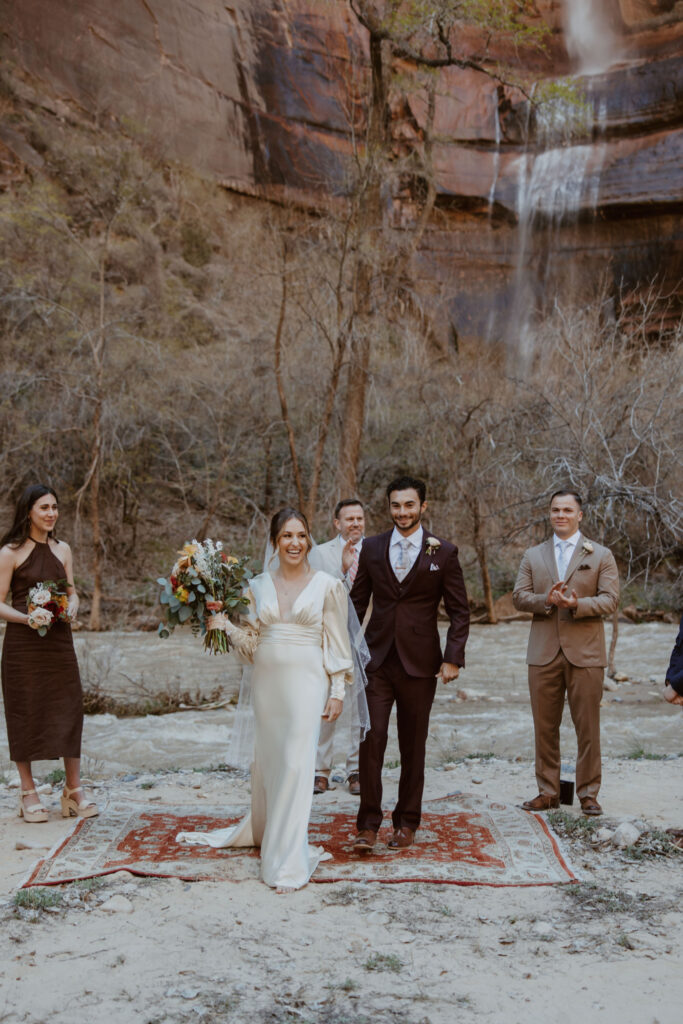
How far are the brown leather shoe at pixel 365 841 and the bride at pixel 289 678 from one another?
0.20 m

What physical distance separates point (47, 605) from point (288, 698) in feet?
6.21

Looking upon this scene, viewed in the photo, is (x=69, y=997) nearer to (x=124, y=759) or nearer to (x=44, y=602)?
(x=44, y=602)

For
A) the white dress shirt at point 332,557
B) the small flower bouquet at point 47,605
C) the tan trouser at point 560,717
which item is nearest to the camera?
the small flower bouquet at point 47,605

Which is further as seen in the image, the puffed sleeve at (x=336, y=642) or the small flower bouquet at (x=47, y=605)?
the small flower bouquet at (x=47, y=605)

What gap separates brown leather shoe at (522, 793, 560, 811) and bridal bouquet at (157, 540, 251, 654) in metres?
2.46

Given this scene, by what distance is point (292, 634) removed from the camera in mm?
5125

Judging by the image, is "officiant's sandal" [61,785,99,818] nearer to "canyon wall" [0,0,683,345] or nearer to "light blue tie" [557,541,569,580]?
"light blue tie" [557,541,569,580]

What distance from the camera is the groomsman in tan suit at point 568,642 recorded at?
5988 millimetres

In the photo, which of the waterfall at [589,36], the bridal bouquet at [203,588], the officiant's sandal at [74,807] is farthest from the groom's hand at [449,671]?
the waterfall at [589,36]

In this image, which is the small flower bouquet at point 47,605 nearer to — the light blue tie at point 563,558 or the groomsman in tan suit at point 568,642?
the groomsman in tan suit at point 568,642

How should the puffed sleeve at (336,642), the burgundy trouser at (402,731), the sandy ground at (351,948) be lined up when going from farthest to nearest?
the burgundy trouser at (402,731), the puffed sleeve at (336,642), the sandy ground at (351,948)

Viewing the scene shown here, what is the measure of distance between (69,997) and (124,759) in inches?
229

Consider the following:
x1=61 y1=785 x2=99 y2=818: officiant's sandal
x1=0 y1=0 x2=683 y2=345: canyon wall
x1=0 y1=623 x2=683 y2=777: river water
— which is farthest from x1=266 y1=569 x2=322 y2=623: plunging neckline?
x1=0 y1=0 x2=683 y2=345: canyon wall

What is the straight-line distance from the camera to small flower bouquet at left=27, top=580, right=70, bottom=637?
5770 mm
